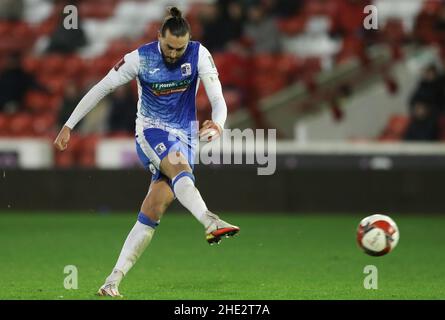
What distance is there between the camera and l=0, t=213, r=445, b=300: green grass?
8.05 meters

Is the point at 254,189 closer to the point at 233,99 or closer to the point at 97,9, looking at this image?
the point at 233,99

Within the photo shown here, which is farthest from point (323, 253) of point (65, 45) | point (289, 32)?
point (65, 45)

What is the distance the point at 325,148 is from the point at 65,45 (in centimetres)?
569

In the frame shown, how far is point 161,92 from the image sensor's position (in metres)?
7.83

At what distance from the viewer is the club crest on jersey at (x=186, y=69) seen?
7.80 meters

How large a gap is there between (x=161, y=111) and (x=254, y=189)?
24.4 ft

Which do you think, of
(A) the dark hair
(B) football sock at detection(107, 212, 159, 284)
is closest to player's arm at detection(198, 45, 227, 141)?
(A) the dark hair

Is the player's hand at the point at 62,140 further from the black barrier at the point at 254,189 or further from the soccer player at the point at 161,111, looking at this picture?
the black barrier at the point at 254,189

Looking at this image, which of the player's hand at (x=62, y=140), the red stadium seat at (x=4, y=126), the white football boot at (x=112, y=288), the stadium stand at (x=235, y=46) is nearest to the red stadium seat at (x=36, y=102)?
the stadium stand at (x=235, y=46)

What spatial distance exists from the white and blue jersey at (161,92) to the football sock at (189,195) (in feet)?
0.88

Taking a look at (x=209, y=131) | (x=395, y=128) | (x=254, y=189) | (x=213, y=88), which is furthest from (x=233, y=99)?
(x=209, y=131)

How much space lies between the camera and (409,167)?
15.0m

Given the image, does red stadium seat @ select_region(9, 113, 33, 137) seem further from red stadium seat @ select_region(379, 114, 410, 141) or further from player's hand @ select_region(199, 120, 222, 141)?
player's hand @ select_region(199, 120, 222, 141)

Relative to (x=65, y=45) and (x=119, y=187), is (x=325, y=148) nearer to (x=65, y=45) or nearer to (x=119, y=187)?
(x=119, y=187)
